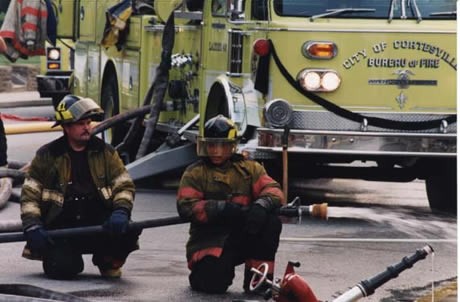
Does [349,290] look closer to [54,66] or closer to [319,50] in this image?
[319,50]

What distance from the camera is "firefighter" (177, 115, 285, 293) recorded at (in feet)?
27.6

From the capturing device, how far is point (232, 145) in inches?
340

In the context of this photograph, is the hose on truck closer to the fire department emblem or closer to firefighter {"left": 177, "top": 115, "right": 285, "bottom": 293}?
the fire department emblem

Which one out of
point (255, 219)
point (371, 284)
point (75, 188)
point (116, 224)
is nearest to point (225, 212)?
point (255, 219)

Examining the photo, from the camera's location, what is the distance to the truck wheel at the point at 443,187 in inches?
493

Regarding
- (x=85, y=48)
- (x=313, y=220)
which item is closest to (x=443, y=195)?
(x=313, y=220)

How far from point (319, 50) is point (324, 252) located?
6.33 feet

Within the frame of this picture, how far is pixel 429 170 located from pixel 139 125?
11.0ft

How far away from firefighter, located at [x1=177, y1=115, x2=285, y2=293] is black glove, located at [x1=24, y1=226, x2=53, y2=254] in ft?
2.53

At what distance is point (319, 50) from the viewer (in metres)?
11.6

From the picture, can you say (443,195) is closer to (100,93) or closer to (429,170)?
(429,170)

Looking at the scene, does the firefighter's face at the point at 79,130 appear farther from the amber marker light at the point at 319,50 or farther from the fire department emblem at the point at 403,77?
the fire department emblem at the point at 403,77

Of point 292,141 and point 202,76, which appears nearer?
point 292,141

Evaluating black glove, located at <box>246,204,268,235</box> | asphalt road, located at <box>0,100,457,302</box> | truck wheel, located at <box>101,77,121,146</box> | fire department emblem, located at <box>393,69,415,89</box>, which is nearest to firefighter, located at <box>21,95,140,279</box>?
asphalt road, located at <box>0,100,457,302</box>
